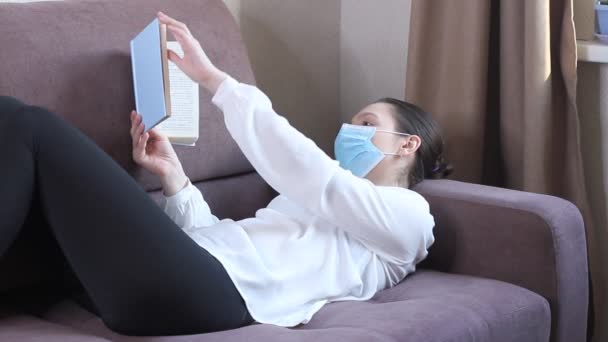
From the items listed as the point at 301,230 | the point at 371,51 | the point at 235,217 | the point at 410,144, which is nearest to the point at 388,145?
the point at 410,144

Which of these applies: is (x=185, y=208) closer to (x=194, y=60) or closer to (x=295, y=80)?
(x=194, y=60)

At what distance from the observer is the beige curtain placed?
2250 millimetres

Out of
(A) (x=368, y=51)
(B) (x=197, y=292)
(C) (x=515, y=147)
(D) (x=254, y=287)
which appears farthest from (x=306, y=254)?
(A) (x=368, y=51)

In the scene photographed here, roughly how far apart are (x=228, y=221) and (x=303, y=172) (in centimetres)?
25

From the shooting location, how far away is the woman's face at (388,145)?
1.96 meters

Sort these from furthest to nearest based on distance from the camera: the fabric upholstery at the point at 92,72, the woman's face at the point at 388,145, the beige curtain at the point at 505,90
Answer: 1. the beige curtain at the point at 505,90
2. the woman's face at the point at 388,145
3. the fabric upholstery at the point at 92,72

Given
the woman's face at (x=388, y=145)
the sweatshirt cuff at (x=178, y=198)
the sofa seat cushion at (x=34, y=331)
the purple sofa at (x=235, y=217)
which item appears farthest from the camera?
the woman's face at (x=388, y=145)

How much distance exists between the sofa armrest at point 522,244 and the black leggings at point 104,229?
0.65 meters

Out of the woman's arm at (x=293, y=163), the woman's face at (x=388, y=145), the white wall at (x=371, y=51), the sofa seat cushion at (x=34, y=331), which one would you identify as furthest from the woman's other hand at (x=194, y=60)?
the white wall at (x=371, y=51)

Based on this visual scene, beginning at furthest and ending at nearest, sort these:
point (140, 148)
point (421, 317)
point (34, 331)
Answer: point (140, 148) < point (421, 317) < point (34, 331)

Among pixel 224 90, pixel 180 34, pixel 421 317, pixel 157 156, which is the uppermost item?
pixel 180 34

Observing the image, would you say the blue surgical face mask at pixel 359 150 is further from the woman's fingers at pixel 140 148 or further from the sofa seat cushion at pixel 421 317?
the woman's fingers at pixel 140 148

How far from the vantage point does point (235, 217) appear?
209 centimetres

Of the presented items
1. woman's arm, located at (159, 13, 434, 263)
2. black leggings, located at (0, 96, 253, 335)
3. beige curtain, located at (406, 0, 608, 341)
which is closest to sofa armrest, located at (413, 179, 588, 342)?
woman's arm, located at (159, 13, 434, 263)
